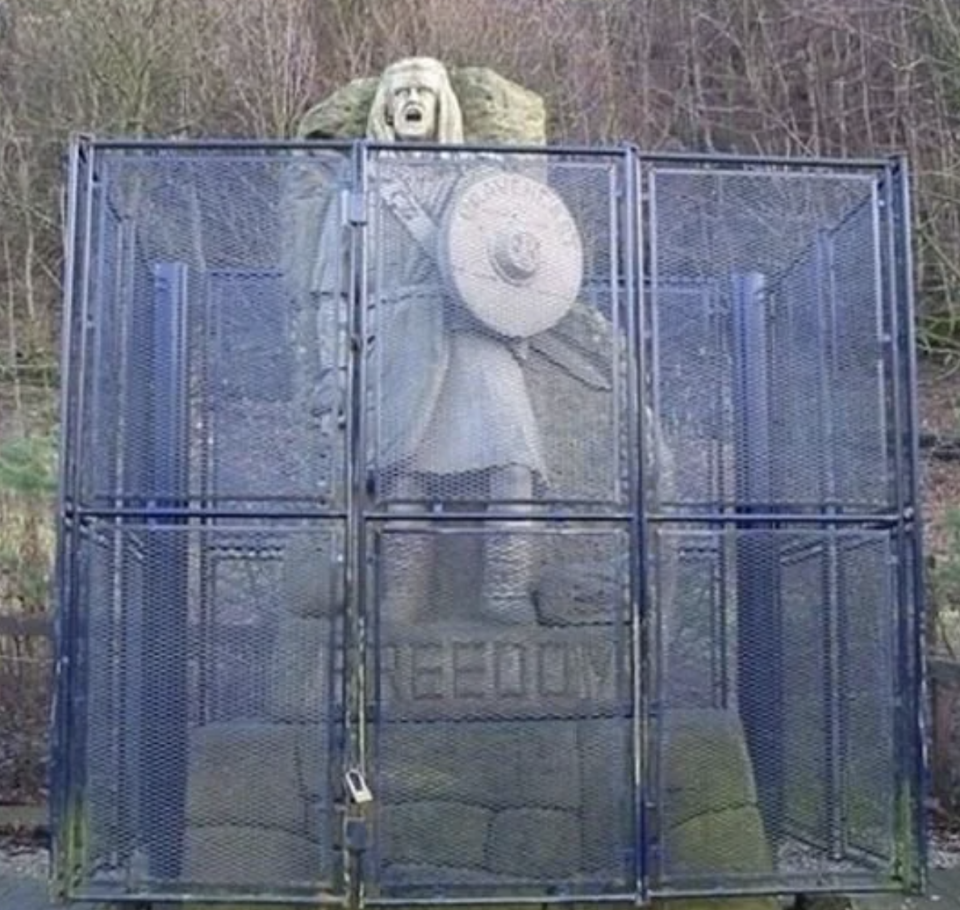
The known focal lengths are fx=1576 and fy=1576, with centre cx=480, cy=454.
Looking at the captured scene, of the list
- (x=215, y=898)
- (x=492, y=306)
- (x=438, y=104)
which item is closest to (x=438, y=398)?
(x=492, y=306)

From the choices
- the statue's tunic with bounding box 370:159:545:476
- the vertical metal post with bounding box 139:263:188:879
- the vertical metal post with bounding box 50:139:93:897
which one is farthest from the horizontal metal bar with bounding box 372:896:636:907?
the statue's tunic with bounding box 370:159:545:476

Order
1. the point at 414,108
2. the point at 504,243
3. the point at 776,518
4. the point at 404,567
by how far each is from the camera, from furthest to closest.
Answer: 1. the point at 414,108
2. the point at 504,243
3. the point at 776,518
4. the point at 404,567

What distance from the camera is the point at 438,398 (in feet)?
15.8

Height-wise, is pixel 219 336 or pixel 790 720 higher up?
pixel 219 336

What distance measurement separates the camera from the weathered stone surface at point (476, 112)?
5.73 meters

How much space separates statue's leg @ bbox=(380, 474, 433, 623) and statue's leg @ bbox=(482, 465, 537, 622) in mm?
198

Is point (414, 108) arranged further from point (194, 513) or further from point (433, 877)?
point (433, 877)

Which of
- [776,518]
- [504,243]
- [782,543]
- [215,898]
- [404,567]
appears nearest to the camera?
[215,898]

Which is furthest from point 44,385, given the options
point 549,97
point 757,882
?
point 757,882

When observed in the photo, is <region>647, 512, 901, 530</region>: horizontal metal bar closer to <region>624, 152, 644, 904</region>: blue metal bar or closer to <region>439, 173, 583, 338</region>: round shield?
<region>624, 152, 644, 904</region>: blue metal bar

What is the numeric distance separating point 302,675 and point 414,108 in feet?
6.94

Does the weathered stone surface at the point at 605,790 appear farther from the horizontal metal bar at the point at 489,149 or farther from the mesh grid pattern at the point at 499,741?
the horizontal metal bar at the point at 489,149

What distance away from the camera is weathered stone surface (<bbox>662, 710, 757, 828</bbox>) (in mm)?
4488

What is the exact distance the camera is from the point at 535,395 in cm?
487
